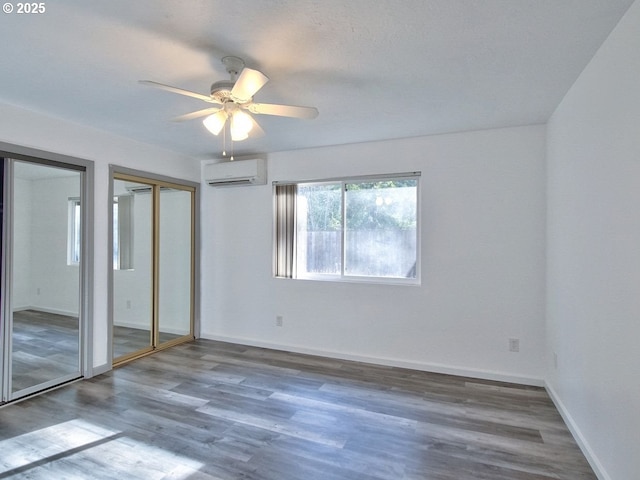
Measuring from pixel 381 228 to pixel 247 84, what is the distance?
2356 millimetres

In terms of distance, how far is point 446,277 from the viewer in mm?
3414

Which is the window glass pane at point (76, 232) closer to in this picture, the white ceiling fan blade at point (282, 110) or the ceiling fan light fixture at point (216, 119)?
the ceiling fan light fixture at point (216, 119)

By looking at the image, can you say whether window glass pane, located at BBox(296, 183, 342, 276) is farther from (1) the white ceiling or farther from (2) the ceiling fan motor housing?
(2) the ceiling fan motor housing

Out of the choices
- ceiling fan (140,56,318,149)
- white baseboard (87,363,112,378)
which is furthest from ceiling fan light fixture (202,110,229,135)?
white baseboard (87,363,112,378)

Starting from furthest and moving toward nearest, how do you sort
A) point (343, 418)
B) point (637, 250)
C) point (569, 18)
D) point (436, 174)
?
1. point (436, 174)
2. point (343, 418)
3. point (569, 18)
4. point (637, 250)

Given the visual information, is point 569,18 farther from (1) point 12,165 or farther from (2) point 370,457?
(1) point 12,165

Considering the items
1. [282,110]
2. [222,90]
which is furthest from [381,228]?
[222,90]

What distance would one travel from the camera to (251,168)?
4094 mm

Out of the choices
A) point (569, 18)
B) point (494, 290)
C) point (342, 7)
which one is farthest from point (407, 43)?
point (494, 290)

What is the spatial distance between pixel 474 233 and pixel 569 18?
2.01m

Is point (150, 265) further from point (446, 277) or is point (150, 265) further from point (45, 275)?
point (446, 277)

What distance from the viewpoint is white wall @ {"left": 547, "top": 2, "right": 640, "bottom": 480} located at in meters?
1.54

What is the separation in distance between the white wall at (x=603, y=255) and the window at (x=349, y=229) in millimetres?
1419

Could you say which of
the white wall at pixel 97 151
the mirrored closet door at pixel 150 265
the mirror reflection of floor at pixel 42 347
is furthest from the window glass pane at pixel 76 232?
the mirror reflection of floor at pixel 42 347
